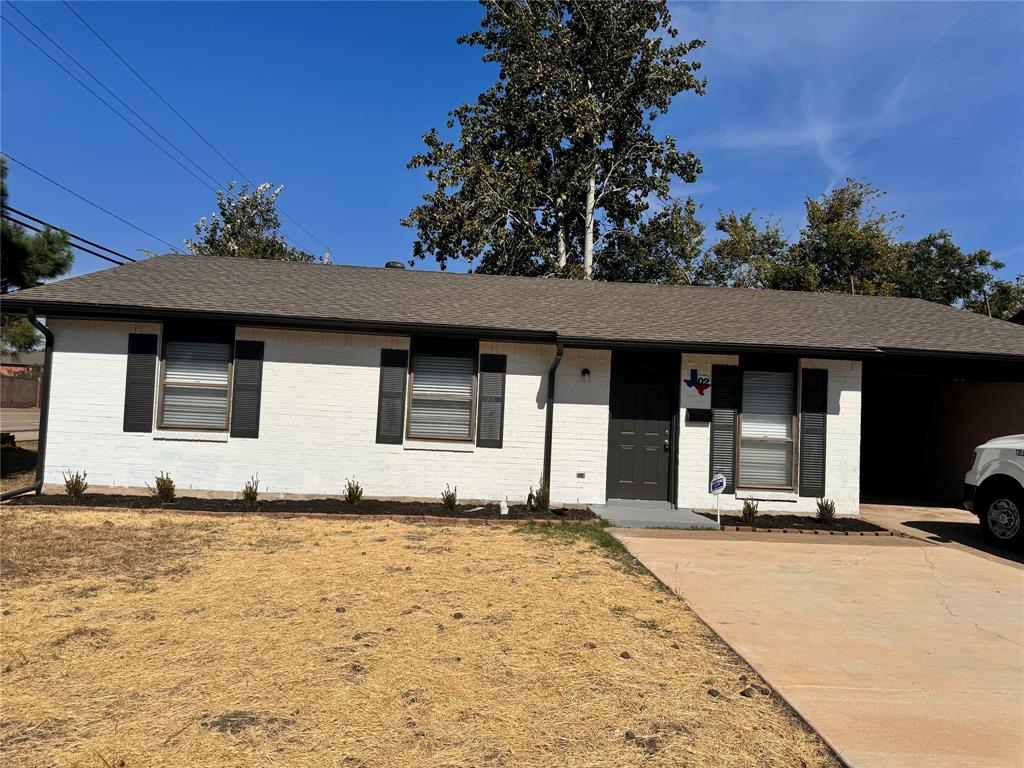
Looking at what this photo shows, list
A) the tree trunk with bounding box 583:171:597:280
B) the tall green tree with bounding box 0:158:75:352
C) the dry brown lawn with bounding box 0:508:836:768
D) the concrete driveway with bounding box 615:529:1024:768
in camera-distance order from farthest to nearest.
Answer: the tree trunk with bounding box 583:171:597:280 → the tall green tree with bounding box 0:158:75:352 → the concrete driveway with bounding box 615:529:1024:768 → the dry brown lawn with bounding box 0:508:836:768

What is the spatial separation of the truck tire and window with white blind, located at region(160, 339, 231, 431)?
11388mm

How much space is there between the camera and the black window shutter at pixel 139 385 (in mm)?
9375

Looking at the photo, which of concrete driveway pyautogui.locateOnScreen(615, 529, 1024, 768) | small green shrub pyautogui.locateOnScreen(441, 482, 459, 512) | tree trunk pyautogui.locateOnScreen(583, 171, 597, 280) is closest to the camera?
concrete driveway pyautogui.locateOnScreen(615, 529, 1024, 768)

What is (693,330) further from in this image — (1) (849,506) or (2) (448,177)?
(2) (448,177)

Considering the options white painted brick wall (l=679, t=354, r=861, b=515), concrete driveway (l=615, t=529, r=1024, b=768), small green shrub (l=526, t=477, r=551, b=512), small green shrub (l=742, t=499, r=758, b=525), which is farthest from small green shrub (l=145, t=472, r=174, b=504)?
small green shrub (l=742, t=499, r=758, b=525)

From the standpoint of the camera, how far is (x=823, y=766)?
2.86 metres

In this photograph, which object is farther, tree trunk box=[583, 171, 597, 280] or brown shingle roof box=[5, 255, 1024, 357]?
tree trunk box=[583, 171, 597, 280]

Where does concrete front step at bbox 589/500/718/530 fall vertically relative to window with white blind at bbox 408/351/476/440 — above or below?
below

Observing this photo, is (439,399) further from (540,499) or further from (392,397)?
(540,499)

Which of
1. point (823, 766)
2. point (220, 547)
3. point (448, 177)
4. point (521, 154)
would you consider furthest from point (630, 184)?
point (823, 766)

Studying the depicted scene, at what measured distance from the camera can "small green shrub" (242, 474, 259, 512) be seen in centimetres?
886

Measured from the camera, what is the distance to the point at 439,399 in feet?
32.3

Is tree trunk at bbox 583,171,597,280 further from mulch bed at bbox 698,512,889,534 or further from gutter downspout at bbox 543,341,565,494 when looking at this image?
mulch bed at bbox 698,512,889,534

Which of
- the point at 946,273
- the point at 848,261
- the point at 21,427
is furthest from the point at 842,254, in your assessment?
the point at 21,427
